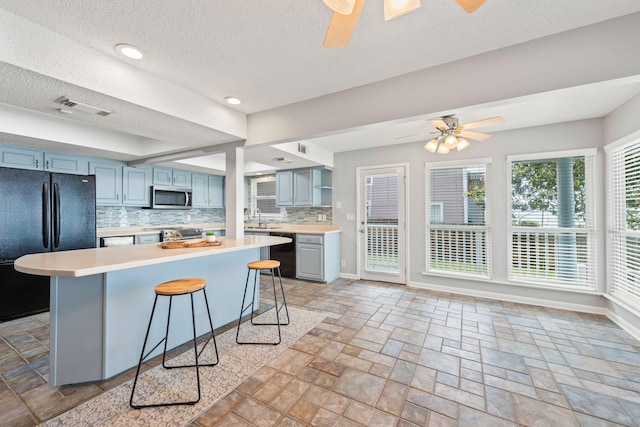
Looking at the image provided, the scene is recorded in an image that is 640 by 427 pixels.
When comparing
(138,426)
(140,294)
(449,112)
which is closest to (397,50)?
(449,112)

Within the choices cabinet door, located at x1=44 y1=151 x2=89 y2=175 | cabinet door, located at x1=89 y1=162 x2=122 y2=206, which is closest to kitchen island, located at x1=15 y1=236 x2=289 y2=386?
cabinet door, located at x1=44 y1=151 x2=89 y2=175

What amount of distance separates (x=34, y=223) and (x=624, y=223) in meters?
6.49

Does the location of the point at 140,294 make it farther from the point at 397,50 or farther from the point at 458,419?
the point at 397,50

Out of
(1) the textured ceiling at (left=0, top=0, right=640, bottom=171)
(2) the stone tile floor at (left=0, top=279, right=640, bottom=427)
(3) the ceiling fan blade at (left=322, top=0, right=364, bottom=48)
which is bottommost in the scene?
(2) the stone tile floor at (left=0, top=279, right=640, bottom=427)

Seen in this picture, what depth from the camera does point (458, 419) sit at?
Answer: 5.24 feet

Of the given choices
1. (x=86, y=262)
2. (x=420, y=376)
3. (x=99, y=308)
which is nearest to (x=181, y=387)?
(x=99, y=308)

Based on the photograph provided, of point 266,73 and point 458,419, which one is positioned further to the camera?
point 266,73

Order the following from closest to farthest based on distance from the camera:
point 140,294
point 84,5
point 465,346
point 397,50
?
point 84,5 → point 397,50 → point 140,294 → point 465,346

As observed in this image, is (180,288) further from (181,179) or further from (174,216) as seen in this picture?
(174,216)

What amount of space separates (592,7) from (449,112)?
889 millimetres

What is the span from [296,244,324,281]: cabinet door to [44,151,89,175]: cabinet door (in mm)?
3398

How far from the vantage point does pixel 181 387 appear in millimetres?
1873

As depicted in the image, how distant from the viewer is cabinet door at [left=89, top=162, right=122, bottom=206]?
4.12m

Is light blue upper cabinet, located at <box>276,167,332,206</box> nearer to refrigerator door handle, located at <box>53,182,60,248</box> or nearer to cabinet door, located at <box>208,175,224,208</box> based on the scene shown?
cabinet door, located at <box>208,175,224,208</box>
